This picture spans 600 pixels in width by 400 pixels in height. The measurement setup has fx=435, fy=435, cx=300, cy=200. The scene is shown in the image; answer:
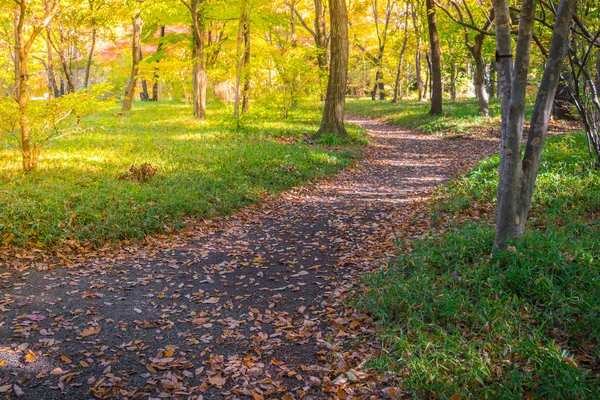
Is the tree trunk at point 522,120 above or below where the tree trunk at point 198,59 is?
below

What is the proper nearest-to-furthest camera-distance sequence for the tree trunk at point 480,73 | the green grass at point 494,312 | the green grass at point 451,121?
1. the green grass at point 494,312
2. the green grass at point 451,121
3. the tree trunk at point 480,73

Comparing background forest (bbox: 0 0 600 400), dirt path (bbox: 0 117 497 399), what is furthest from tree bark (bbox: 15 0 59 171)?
dirt path (bbox: 0 117 497 399)

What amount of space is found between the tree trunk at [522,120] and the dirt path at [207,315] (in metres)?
1.70

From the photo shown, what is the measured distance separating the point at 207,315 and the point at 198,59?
42.1 feet

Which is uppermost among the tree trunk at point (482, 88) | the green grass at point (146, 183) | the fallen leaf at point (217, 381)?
the tree trunk at point (482, 88)

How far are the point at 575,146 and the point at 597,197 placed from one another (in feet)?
12.4

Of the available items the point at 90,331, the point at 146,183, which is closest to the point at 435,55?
the point at 146,183

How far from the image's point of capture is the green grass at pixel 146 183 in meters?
6.06

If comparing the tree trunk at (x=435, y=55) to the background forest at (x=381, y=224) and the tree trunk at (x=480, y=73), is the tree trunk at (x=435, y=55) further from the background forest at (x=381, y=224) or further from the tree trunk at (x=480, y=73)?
the background forest at (x=381, y=224)

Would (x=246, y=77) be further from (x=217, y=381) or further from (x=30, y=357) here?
(x=217, y=381)

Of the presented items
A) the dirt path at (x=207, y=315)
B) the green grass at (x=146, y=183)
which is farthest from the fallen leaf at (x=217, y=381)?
the green grass at (x=146, y=183)

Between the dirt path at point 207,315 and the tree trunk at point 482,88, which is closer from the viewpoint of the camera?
the dirt path at point 207,315

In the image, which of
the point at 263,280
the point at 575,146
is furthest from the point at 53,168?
the point at 575,146

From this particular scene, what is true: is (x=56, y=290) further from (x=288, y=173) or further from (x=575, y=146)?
(x=575, y=146)
